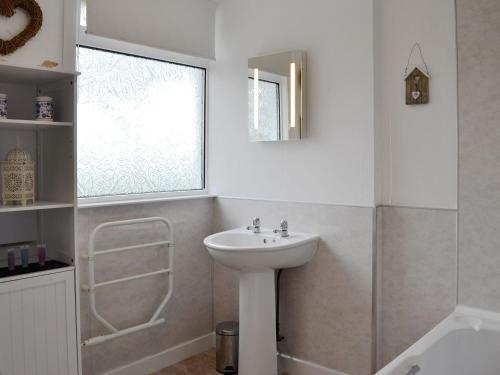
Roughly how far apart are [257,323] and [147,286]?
0.77m

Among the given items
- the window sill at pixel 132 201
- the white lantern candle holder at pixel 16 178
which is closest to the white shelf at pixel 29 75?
the white lantern candle holder at pixel 16 178

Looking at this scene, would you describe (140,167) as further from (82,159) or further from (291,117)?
(291,117)

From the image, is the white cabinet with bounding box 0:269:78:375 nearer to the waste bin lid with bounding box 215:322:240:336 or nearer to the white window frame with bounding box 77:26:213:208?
the white window frame with bounding box 77:26:213:208

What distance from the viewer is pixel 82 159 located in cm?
255

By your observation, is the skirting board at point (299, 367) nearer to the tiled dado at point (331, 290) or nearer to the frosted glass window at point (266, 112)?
the tiled dado at point (331, 290)

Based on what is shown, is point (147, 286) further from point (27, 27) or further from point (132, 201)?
point (27, 27)

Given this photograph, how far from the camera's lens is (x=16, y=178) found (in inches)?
77.5

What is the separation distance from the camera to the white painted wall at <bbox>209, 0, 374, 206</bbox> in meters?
2.44

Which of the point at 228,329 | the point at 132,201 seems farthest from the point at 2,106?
the point at 228,329

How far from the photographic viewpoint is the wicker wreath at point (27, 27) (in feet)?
6.38

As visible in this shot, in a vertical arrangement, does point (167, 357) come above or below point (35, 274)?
below

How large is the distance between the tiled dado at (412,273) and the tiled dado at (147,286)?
1256 mm

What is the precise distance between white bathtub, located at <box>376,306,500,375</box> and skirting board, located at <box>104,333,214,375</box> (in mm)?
1662

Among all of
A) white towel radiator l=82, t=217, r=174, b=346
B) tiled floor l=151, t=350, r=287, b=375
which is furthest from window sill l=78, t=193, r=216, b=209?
tiled floor l=151, t=350, r=287, b=375
